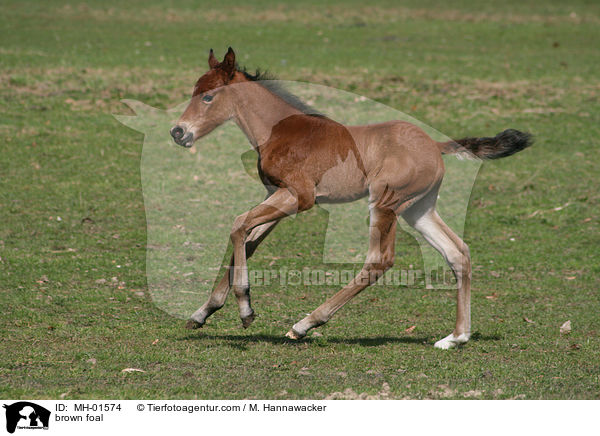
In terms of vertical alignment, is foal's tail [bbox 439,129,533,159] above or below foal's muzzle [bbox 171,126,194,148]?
below

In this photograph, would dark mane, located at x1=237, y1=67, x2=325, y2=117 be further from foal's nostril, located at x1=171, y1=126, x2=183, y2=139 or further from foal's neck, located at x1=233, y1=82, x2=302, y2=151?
foal's nostril, located at x1=171, y1=126, x2=183, y2=139

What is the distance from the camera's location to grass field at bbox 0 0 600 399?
6.77 m

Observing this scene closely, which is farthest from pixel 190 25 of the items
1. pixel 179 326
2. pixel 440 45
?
pixel 179 326

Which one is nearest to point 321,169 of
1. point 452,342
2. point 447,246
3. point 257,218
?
point 257,218

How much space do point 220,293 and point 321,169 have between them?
4.94 ft

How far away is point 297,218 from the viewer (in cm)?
1299

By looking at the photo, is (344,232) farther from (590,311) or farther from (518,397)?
(518,397)

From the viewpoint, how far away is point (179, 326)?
814cm

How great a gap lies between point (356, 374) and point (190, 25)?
20316mm

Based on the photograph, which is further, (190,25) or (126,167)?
(190,25)

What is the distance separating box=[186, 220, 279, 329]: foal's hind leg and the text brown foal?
1 cm
